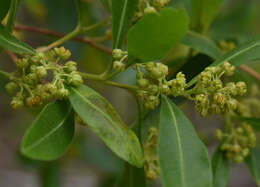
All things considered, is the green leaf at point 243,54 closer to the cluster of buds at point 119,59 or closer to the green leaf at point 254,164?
the cluster of buds at point 119,59

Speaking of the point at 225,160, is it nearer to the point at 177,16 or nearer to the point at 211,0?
the point at 211,0

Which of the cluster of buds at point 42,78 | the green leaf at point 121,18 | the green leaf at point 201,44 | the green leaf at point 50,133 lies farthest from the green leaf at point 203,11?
the green leaf at point 50,133

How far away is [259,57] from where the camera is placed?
4.67 feet

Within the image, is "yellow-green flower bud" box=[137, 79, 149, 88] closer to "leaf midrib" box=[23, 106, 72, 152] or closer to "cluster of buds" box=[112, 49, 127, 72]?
"cluster of buds" box=[112, 49, 127, 72]

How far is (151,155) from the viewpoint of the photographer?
63.7 inches

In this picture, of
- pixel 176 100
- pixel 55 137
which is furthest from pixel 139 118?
pixel 55 137

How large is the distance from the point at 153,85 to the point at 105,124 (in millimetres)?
263

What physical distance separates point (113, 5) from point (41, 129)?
533mm

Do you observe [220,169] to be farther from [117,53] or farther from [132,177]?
[117,53]

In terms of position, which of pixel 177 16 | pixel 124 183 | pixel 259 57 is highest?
pixel 177 16

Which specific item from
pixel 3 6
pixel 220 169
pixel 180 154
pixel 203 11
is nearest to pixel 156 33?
pixel 180 154

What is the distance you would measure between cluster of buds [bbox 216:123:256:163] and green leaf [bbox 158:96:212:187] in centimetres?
55

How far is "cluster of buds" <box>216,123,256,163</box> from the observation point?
1824 millimetres

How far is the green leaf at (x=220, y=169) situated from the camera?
172 centimetres
